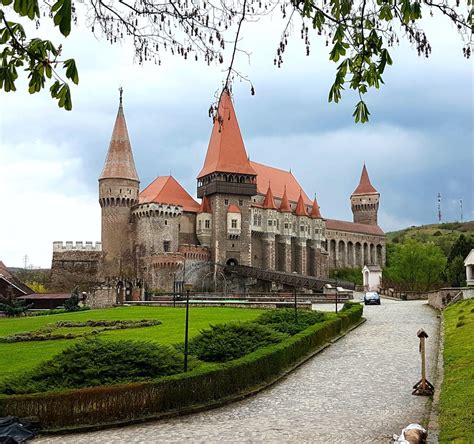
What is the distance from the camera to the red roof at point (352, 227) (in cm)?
9462

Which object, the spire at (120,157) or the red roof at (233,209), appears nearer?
the spire at (120,157)

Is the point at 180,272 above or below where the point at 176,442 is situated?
above

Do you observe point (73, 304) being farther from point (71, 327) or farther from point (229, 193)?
point (229, 193)

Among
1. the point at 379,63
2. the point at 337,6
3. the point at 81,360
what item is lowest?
the point at 81,360

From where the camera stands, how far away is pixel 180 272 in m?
63.8

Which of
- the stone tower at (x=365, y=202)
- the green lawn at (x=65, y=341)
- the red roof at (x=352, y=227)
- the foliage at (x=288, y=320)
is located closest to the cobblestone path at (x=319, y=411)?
the foliage at (x=288, y=320)

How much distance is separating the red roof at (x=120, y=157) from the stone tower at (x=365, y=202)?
50.6 m

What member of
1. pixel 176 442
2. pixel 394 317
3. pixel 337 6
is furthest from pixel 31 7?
pixel 394 317

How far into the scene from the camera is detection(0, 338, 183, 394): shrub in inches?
499

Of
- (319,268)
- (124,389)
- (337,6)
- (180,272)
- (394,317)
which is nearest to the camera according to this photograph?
(337,6)

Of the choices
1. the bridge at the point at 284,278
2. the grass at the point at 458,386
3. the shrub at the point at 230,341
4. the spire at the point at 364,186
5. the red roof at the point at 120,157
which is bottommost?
the grass at the point at 458,386

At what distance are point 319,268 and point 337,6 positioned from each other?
249 feet

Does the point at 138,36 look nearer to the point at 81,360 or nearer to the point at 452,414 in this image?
the point at 452,414

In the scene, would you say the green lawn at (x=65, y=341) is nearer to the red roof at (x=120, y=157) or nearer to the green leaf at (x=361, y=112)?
the green leaf at (x=361, y=112)
